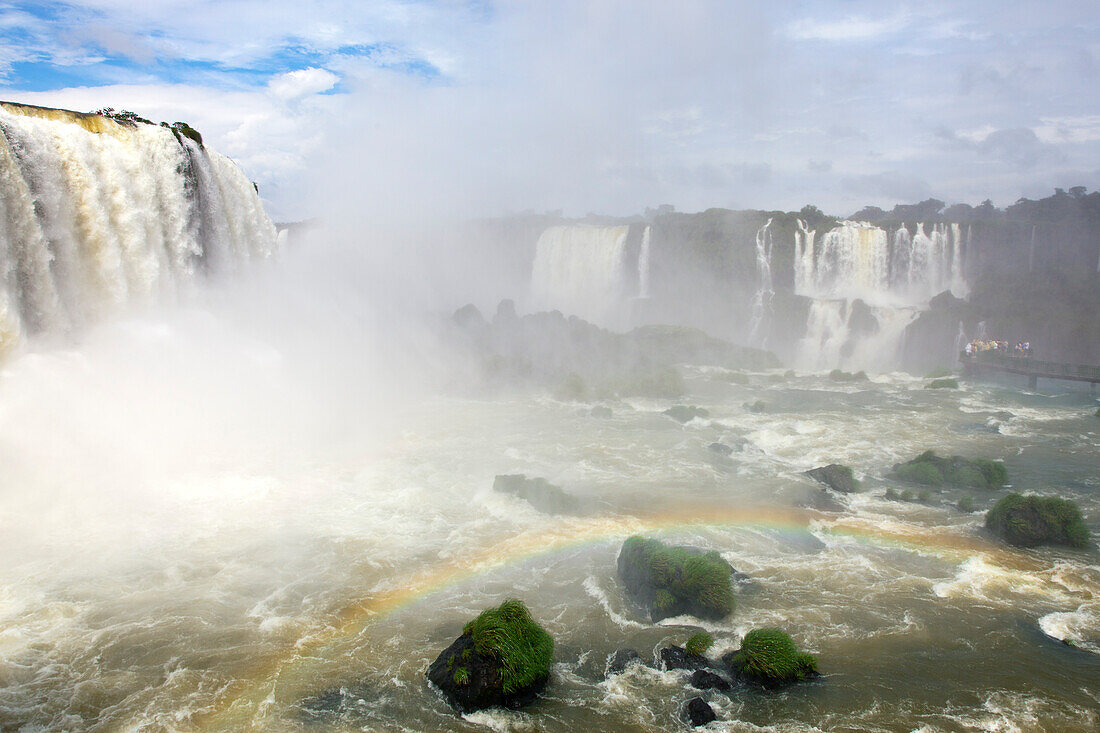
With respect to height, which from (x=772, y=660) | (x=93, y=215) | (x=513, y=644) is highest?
(x=93, y=215)

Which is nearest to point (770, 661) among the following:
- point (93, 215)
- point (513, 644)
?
point (513, 644)

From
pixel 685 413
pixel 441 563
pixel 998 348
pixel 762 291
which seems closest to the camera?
pixel 441 563

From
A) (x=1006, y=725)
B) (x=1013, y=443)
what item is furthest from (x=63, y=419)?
(x=1013, y=443)

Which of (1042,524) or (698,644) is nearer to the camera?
(698,644)

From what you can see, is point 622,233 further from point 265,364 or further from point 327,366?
point 265,364

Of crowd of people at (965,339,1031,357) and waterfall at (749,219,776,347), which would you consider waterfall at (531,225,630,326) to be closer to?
waterfall at (749,219,776,347)

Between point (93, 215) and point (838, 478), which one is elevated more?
point (93, 215)

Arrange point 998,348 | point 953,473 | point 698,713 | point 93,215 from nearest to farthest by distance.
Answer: point 698,713 < point 953,473 < point 93,215 < point 998,348

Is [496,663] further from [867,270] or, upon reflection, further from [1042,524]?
[867,270]
